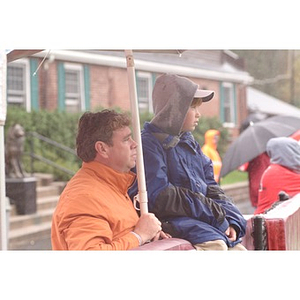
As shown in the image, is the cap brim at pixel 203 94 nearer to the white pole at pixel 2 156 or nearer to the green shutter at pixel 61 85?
the white pole at pixel 2 156

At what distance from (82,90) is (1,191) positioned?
2752 mm

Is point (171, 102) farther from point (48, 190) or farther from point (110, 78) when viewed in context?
point (48, 190)

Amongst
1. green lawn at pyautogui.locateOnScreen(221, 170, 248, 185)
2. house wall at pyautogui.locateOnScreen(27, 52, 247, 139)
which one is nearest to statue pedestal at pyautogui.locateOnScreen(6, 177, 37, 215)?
house wall at pyautogui.locateOnScreen(27, 52, 247, 139)

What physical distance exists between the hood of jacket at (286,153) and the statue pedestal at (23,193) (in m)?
4.11

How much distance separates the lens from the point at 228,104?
582 cm

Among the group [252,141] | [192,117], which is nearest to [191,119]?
[192,117]

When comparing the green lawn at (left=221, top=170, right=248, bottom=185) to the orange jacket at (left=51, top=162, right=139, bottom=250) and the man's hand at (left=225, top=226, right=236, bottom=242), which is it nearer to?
the man's hand at (left=225, top=226, right=236, bottom=242)

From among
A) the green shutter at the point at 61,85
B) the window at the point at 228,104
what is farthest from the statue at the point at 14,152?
the window at the point at 228,104

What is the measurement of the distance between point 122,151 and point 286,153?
1451 millimetres

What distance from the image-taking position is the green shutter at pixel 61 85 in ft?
21.2

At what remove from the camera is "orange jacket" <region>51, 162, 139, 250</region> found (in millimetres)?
3229

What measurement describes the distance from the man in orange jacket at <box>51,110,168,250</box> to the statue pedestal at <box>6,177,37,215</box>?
486cm
